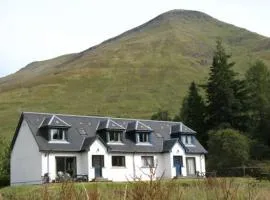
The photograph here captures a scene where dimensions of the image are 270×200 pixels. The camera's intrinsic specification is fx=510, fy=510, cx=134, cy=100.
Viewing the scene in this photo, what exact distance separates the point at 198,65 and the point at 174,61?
857 centimetres

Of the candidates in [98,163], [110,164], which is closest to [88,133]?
[98,163]

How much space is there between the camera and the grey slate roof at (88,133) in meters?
45.1

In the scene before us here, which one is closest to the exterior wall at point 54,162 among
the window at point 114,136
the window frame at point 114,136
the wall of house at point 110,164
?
the wall of house at point 110,164

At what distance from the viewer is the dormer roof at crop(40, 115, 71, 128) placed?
4518cm

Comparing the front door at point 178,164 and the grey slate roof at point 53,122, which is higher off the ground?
the grey slate roof at point 53,122

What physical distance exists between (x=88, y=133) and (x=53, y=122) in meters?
4.39

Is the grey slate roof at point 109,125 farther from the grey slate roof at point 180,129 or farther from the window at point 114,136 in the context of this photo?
the grey slate roof at point 180,129

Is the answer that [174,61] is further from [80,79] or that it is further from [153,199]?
[153,199]

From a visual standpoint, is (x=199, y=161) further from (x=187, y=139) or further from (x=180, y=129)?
(x=180, y=129)

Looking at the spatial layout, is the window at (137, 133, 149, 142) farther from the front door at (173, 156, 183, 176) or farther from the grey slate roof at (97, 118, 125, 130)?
the front door at (173, 156, 183, 176)

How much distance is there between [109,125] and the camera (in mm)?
48875

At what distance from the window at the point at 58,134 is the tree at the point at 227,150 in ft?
55.6

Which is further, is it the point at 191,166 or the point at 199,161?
the point at 199,161

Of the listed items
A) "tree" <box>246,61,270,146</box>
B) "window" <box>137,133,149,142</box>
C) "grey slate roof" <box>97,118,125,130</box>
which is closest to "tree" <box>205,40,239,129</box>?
"tree" <box>246,61,270,146</box>
